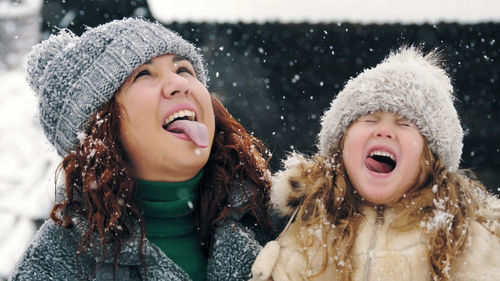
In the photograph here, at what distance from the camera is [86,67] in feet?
6.49

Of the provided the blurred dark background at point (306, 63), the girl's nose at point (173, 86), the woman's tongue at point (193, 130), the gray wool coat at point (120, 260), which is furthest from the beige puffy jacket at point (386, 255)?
the blurred dark background at point (306, 63)

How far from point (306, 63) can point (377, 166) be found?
302 centimetres

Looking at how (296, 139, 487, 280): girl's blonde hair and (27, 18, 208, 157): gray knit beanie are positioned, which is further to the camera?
(27, 18, 208, 157): gray knit beanie

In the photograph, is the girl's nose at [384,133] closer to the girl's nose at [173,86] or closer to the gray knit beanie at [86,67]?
the girl's nose at [173,86]

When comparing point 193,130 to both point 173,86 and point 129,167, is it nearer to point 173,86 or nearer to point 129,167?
point 173,86

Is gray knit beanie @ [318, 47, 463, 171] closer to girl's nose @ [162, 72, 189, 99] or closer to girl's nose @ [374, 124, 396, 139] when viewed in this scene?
girl's nose @ [374, 124, 396, 139]

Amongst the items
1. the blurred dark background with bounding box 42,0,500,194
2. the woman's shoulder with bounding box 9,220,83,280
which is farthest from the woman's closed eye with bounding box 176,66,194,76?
the blurred dark background with bounding box 42,0,500,194

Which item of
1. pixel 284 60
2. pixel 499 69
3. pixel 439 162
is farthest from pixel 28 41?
pixel 439 162

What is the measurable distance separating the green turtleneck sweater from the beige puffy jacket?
11.6 inches

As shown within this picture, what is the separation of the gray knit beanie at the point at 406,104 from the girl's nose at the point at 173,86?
55cm

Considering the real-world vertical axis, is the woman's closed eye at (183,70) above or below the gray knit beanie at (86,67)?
above

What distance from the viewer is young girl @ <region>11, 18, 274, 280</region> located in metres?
1.95

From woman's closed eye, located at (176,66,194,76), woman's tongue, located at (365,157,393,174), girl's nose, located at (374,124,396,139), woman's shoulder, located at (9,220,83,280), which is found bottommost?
woman's shoulder, located at (9,220,83,280)

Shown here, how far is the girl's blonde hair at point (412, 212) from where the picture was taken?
1777 millimetres
